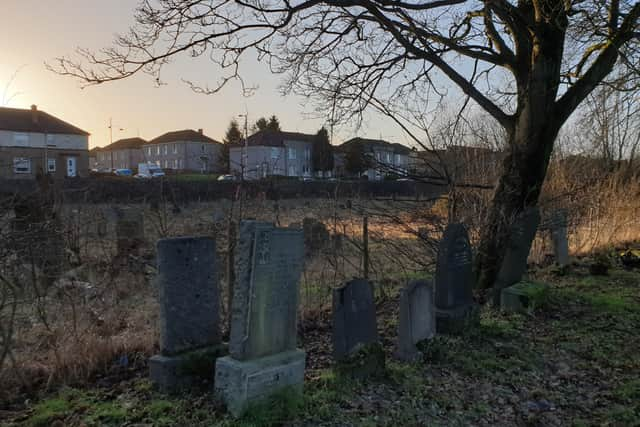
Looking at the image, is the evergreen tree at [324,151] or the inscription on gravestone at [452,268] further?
the evergreen tree at [324,151]

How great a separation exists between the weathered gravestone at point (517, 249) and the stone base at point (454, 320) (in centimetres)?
181

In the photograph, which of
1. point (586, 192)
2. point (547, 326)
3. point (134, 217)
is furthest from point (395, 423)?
point (586, 192)

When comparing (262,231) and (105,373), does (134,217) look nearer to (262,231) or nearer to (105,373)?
(105,373)

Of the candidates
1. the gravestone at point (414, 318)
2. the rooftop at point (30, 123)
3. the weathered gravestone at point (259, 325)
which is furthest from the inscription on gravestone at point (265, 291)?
the rooftop at point (30, 123)

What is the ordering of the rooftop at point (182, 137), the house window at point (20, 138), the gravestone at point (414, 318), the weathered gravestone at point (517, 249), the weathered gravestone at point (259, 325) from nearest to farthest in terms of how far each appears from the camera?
the weathered gravestone at point (259, 325) → the gravestone at point (414, 318) → the weathered gravestone at point (517, 249) → the house window at point (20, 138) → the rooftop at point (182, 137)

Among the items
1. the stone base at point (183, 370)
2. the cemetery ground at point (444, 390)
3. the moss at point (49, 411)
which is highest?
the stone base at point (183, 370)

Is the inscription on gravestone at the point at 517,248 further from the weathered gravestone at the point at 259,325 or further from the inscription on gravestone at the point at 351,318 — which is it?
the weathered gravestone at the point at 259,325

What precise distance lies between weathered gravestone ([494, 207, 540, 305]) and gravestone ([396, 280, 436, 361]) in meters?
2.82

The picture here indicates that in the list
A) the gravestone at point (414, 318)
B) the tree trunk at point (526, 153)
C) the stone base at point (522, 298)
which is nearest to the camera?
the gravestone at point (414, 318)

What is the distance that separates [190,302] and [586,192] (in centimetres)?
1338

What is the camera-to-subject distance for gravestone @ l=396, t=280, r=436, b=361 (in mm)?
5352

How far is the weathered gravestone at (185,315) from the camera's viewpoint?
172 inches

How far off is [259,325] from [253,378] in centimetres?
42

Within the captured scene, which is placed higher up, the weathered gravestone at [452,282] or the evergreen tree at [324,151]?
the evergreen tree at [324,151]
